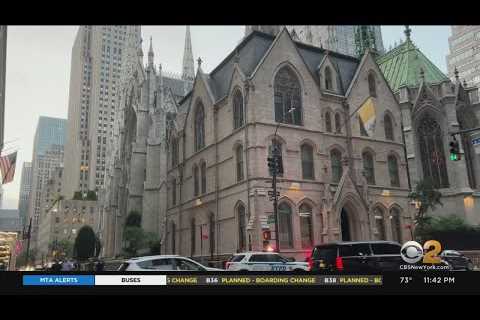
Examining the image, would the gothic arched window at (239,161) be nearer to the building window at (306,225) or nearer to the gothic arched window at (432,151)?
the building window at (306,225)

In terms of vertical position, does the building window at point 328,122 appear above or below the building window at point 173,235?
above

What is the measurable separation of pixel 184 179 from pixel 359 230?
14.0 metres

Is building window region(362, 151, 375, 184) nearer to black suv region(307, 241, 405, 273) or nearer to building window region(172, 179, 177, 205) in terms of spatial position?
building window region(172, 179, 177, 205)

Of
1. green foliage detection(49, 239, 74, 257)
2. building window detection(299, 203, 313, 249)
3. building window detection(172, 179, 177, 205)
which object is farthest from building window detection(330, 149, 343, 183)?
green foliage detection(49, 239, 74, 257)

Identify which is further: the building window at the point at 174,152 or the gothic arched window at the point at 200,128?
the building window at the point at 174,152

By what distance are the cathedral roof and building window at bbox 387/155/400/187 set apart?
6786 millimetres

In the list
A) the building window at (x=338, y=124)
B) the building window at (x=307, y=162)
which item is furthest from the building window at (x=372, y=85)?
the building window at (x=307, y=162)

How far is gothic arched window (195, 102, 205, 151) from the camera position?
106ft

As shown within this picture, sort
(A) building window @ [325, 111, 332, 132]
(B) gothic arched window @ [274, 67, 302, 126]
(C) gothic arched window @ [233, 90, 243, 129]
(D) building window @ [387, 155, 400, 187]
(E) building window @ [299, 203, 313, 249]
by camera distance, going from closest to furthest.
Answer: (E) building window @ [299, 203, 313, 249]
(C) gothic arched window @ [233, 90, 243, 129]
(B) gothic arched window @ [274, 67, 302, 126]
(A) building window @ [325, 111, 332, 132]
(D) building window @ [387, 155, 400, 187]

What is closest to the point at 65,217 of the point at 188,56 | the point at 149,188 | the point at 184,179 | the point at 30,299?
the point at 149,188

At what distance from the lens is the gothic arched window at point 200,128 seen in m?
32.3

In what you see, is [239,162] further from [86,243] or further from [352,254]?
[352,254]

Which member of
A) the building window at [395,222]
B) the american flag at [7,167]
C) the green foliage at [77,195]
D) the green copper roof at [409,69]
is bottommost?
the building window at [395,222]

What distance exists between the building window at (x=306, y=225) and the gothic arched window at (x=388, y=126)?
31.7 ft
